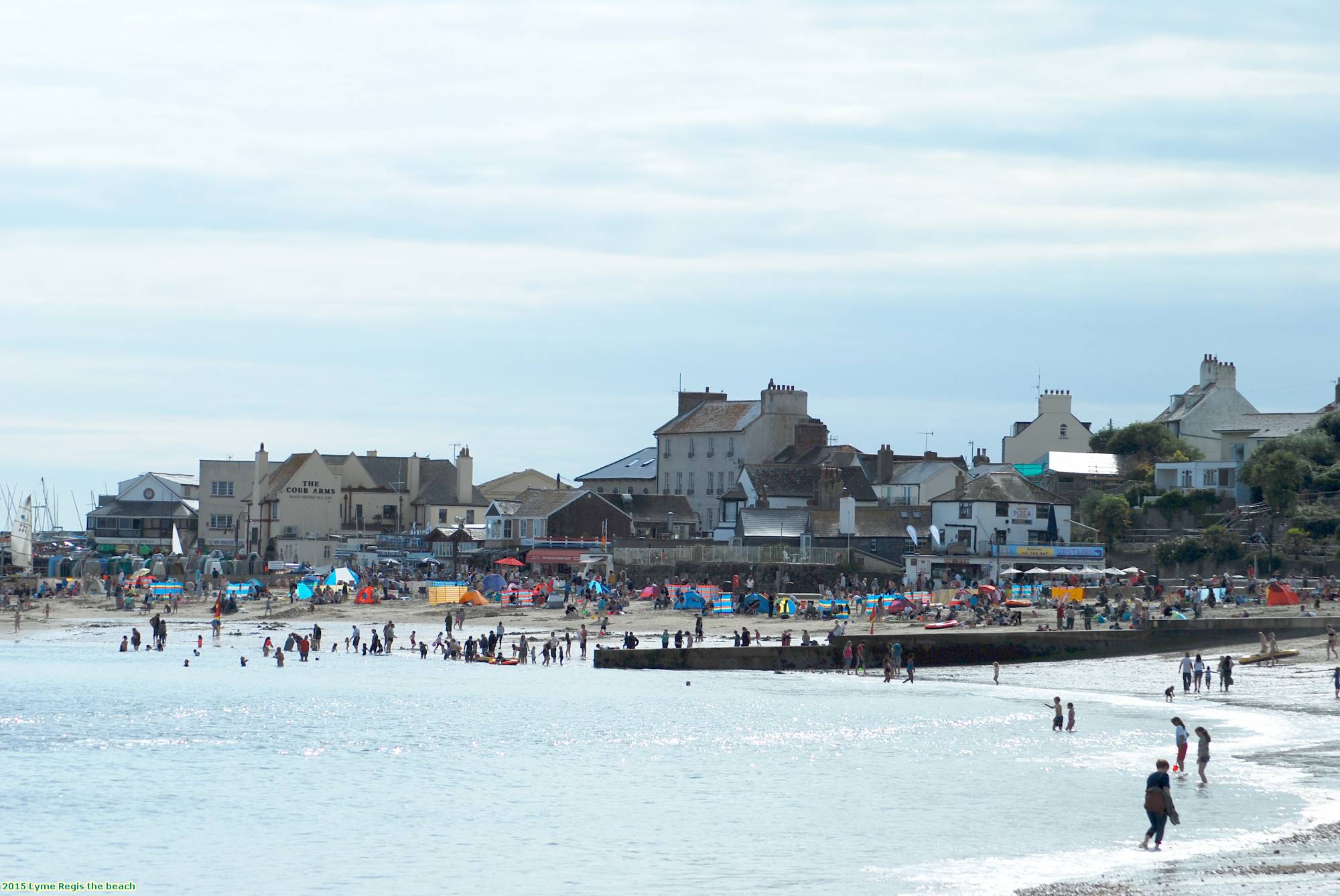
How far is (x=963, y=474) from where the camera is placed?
80.7 m

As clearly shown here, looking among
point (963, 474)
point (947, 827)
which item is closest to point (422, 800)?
point (947, 827)

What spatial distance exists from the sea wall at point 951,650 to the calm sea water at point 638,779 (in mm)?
854

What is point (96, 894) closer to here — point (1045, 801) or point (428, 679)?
point (1045, 801)

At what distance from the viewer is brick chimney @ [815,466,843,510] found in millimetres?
85562

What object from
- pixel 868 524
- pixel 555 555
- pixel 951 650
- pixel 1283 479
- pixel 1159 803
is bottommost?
pixel 1159 803

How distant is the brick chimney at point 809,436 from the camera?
323 feet

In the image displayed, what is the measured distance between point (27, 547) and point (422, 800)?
309 feet

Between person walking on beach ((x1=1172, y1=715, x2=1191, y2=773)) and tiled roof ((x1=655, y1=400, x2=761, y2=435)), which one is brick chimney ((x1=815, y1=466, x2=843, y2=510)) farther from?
person walking on beach ((x1=1172, y1=715, x2=1191, y2=773))

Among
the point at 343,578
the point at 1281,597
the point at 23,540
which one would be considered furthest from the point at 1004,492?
the point at 23,540

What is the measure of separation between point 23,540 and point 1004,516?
249 feet

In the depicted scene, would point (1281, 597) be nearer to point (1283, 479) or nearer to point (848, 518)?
point (1283, 479)

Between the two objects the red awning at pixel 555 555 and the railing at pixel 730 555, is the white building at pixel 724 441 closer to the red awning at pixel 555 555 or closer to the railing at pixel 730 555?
the red awning at pixel 555 555

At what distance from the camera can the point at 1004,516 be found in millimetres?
74250

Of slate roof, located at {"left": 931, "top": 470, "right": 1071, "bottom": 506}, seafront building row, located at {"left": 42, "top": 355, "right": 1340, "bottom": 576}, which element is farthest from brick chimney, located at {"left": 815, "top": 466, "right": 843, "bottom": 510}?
slate roof, located at {"left": 931, "top": 470, "right": 1071, "bottom": 506}
